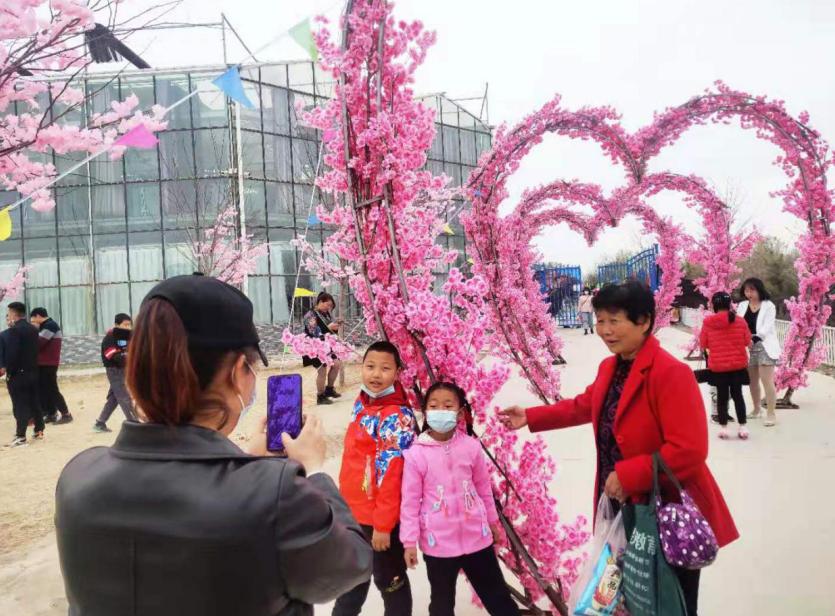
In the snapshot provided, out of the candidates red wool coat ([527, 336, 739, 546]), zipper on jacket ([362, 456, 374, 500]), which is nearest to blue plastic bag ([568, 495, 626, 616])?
red wool coat ([527, 336, 739, 546])

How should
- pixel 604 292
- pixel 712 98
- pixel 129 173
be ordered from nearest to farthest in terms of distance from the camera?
1. pixel 604 292
2. pixel 712 98
3. pixel 129 173

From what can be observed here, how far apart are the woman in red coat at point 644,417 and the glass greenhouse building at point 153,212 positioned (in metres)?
18.4

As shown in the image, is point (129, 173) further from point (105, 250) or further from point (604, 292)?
point (604, 292)

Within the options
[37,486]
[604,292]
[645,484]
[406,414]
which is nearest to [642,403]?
[645,484]

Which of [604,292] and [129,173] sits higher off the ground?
[129,173]

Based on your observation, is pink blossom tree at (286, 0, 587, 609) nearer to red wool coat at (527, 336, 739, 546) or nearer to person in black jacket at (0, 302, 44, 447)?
red wool coat at (527, 336, 739, 546)

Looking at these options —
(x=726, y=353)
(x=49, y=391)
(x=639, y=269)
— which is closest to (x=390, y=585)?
(x=726, y=353)

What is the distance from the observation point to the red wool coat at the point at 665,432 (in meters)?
2.05

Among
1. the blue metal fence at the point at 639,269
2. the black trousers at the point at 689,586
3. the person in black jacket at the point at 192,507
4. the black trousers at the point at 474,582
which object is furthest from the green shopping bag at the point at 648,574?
the blue metal fence at the point at 639,269

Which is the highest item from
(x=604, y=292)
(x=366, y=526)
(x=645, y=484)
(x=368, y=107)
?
(x=368, y=107)

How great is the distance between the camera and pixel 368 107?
2881 millimetres

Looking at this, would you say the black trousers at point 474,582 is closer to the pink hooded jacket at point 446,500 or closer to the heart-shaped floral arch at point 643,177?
the pink hooded jacket at point 446,500

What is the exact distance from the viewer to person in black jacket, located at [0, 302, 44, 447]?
788 centimetres

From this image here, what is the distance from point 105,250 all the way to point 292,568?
21855 mm
